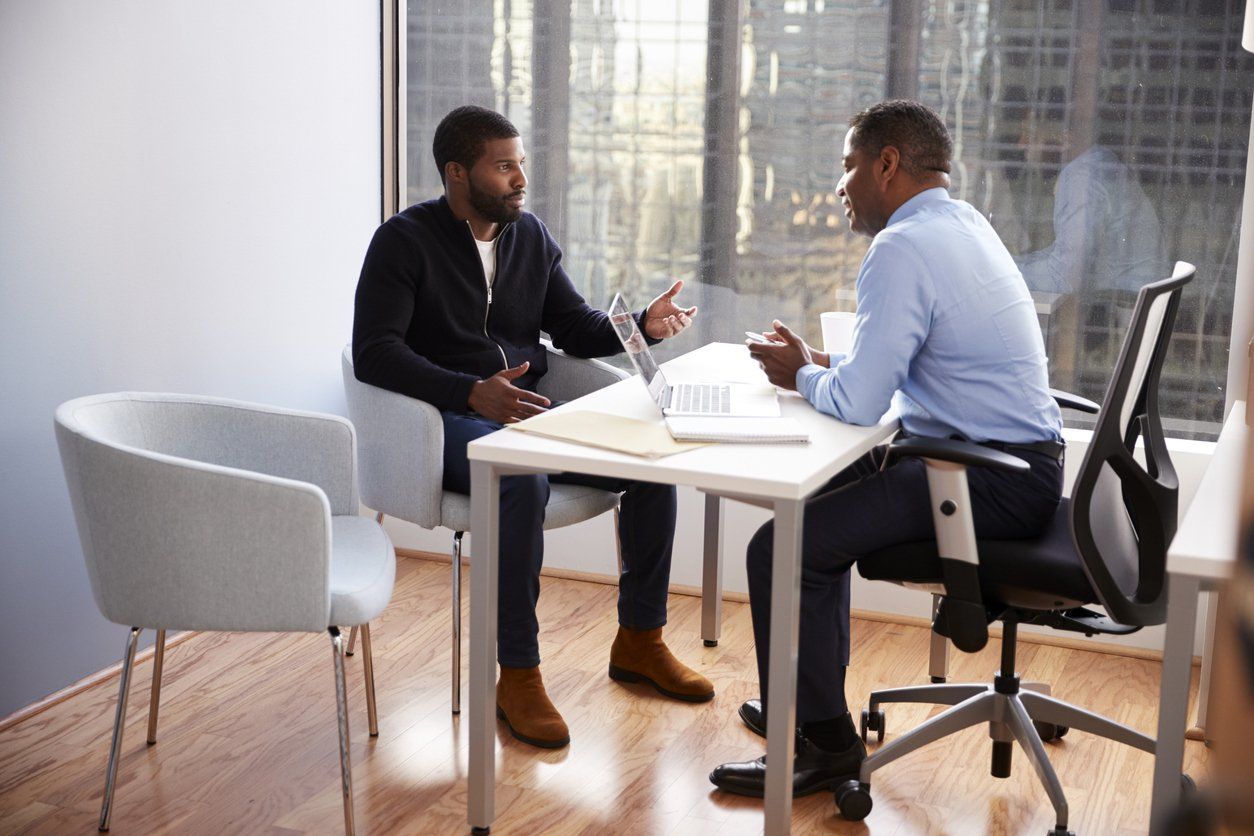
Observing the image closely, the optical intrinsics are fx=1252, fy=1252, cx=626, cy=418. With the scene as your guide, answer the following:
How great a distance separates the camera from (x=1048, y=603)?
7.02 feet

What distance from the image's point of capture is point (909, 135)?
2.34 m

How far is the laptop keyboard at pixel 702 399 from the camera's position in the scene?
92.9 inches

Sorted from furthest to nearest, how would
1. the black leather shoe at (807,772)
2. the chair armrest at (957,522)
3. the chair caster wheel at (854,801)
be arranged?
the black leather shoe at (807,772) < the chair caster wheel at (854,801) < the chair armrest at (957,522)

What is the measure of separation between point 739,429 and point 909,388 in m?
0.37

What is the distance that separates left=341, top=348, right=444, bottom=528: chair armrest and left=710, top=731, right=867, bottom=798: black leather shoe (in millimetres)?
807

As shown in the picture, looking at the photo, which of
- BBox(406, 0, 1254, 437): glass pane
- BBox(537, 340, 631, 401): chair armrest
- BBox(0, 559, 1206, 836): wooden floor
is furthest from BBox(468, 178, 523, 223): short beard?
BBox(0, 559, 1206, 836): wooden floor

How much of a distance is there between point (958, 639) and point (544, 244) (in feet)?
4.80

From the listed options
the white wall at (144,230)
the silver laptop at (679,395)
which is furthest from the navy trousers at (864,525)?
the white wall at (144,230)

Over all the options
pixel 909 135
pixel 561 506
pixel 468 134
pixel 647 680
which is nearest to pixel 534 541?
pixel 561 506

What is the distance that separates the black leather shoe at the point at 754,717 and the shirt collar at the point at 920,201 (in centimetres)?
106

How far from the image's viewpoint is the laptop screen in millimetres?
2346

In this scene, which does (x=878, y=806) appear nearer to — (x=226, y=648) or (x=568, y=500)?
(x=568, y=500)

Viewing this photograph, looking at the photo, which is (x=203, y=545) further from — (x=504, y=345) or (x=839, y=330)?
(x=839, y=330)

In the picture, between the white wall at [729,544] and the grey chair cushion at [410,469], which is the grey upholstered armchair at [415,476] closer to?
the grey chair cushion at [410,469]
